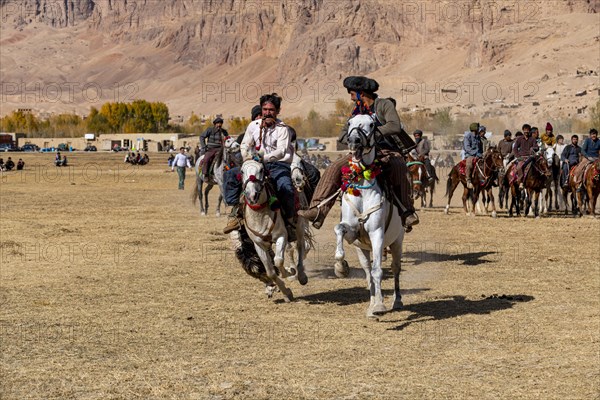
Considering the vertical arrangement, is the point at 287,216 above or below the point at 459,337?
above

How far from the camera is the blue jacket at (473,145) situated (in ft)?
86.6

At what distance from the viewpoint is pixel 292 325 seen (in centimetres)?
1070

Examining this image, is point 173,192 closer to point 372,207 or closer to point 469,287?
point 469,287

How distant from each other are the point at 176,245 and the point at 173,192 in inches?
829

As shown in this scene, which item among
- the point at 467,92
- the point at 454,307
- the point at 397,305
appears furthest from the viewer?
the point at 467,92

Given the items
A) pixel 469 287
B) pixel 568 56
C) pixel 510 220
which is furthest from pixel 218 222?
pixel 568 56

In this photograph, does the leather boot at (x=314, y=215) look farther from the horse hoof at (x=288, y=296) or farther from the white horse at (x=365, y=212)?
the horse hoof at (x=288, y=296)

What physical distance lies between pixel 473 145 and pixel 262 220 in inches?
612

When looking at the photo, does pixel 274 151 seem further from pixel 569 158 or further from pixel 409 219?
pixel 569 158

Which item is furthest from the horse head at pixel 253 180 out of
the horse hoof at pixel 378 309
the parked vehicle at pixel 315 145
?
the parked vehicle at pixel 315 145

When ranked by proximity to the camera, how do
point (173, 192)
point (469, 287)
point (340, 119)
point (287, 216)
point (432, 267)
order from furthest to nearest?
point (340, 119), point (173, 192), point (432, 267), point (469, 287), point (287, 216)

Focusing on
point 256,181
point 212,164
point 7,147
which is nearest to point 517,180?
point 212,164

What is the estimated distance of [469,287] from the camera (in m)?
13.7

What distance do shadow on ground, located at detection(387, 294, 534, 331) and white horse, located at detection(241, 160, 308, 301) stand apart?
159cm
